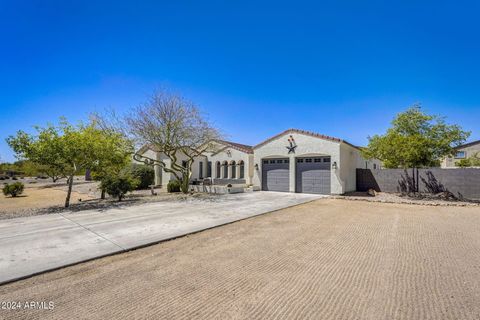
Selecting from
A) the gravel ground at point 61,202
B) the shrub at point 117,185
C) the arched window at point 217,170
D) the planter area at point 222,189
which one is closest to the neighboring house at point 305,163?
the planter area at point 222,189

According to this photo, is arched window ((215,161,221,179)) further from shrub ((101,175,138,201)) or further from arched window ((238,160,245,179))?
shrub ((101,175,138,201))

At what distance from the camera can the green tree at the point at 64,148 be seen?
979 cm

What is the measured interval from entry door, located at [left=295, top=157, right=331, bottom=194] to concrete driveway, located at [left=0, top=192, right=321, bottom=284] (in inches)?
324

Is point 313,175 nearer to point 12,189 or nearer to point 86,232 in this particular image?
point 86,232

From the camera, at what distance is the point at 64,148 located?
10.1 metres

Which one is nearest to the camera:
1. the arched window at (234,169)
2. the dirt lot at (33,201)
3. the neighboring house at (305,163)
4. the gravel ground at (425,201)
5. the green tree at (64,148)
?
the green tree at (64,148)

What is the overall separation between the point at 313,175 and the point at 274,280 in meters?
14.1

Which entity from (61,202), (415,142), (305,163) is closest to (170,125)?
(61,202)

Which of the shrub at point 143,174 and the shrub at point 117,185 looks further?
the shrub at point 143,174

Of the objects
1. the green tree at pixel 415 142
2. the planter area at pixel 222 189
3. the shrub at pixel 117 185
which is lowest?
the planter area at pixel 222 189

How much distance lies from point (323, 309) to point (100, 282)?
3469 mm

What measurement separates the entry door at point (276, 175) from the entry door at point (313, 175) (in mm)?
913

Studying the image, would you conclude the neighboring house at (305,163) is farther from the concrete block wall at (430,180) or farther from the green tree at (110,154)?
the green tree at (110,154)

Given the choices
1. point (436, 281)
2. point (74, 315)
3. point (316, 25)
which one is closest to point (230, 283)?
point (74, 315)
